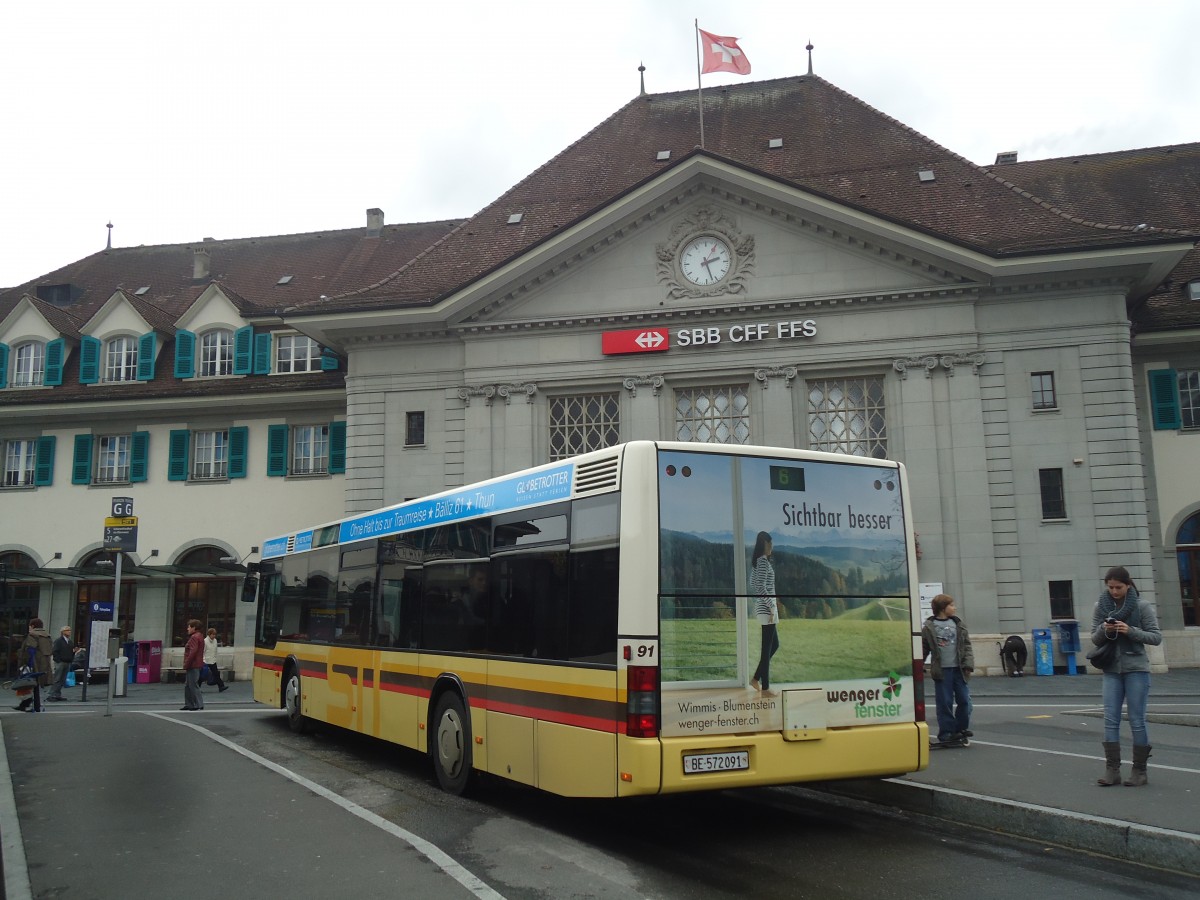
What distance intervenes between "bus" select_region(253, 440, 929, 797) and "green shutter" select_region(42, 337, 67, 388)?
30727 millimetres

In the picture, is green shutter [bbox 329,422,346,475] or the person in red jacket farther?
green shutter [bbox 329,422,346,475]

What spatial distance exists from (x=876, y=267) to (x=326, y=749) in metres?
18.9

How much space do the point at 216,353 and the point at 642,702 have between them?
102 ft

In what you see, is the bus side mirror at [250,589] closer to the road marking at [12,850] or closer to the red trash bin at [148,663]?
the road marking at [12,850]

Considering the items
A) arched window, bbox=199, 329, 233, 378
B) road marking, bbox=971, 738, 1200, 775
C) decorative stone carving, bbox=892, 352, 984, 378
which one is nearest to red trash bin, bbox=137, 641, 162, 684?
arched window, bbox=199, 329, 233, 378

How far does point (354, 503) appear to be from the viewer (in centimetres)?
3002

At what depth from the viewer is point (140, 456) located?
34781 millimetres

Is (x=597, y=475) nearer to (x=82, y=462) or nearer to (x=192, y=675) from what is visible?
(x=192, y=675)

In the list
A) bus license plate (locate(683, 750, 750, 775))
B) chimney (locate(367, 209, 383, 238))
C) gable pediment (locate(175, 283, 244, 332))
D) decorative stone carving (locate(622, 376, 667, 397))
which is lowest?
bus license plate (locate(683, 750, 750, 775))

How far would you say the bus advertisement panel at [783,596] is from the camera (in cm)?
799

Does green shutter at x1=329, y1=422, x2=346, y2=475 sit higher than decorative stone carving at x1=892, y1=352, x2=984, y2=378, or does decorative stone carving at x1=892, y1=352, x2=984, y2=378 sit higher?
decorative stone carving at x1=892, y1=352, x2=984, y2=378

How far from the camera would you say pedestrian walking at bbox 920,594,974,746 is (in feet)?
38.9

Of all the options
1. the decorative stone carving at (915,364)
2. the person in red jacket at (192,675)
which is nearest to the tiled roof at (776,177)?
the decorative stone carving at (915,364)

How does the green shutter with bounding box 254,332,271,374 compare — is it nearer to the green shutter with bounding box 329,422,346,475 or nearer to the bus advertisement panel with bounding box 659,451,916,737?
the green shutter with bounding box 329,422,346,475
